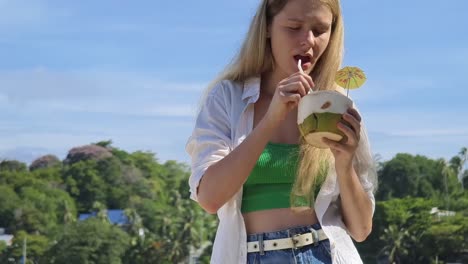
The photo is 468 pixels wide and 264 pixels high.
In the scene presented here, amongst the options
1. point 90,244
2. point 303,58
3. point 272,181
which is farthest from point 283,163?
point 90,244

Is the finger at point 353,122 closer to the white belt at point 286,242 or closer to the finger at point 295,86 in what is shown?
the finger at point 295,86

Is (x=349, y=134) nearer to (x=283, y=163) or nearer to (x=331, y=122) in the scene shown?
(x=331, y=122)

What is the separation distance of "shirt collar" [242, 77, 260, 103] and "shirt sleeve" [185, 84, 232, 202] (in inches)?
2.2

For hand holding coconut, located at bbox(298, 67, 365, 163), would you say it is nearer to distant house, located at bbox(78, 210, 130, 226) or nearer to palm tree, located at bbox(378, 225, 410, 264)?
palm tree, located at bbox(378, 225, 410, 264)

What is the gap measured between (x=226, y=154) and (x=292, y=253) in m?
0.28

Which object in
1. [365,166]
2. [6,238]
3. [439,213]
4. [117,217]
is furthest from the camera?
[117,217]

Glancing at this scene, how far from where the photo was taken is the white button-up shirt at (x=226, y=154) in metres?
2.45

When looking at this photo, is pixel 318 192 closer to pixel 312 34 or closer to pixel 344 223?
pixel 344 223

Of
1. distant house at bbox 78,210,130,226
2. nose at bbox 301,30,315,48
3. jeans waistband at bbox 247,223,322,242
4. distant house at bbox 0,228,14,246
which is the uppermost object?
distant house at bbox 78,210,130,226

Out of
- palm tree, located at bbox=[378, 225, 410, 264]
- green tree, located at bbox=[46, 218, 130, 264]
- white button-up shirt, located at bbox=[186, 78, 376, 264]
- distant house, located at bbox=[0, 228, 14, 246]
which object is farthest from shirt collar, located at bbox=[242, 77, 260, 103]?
distant house, located at bbox=[0, 228, 14, 246]

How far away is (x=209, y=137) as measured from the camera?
2492mm

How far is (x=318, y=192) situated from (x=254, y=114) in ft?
0.82

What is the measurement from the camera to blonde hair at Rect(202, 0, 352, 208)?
8.23 ft

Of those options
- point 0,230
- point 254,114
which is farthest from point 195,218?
point 254,114
